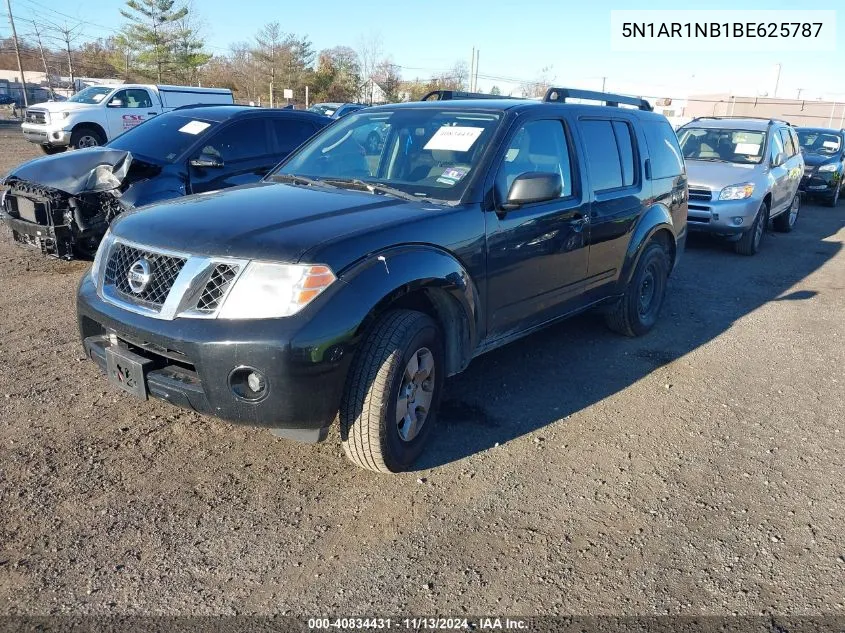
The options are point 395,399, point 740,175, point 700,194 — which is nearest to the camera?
point 395,399

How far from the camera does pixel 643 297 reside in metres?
5.72

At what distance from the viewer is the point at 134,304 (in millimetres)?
2992

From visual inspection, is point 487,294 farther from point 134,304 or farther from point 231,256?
point 134,304

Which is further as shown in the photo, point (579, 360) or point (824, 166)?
point (824, 166)

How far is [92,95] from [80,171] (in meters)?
14.3

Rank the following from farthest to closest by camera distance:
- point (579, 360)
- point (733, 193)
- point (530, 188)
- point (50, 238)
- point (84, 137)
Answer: point (84, 137) < point (733, 193) < point (50, 238) < point (579, 360) < point (530, 188)

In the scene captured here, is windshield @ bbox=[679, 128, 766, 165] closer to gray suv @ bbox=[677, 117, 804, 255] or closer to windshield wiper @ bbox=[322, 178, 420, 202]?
gray suv @ bbox=[677, 117, 804, 255]

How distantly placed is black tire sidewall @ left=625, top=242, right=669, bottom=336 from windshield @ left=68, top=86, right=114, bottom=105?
1687cm

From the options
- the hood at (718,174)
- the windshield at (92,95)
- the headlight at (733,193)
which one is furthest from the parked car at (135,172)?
the windshield at (92,95)

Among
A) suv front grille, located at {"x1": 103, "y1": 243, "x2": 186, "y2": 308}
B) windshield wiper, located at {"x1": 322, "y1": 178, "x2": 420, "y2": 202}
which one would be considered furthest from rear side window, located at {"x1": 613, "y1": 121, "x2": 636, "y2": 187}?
suv front grille, located at {"x1": 103, "y1": 243, "x2": 186, "y2": 308}

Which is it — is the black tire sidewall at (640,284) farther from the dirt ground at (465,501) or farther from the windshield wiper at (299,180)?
the windshield wiper at (299,180)

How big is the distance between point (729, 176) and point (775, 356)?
15.4 ft

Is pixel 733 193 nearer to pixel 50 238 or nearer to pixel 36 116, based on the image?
pixel 50 238

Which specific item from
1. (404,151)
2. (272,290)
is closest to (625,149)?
(404,151)
